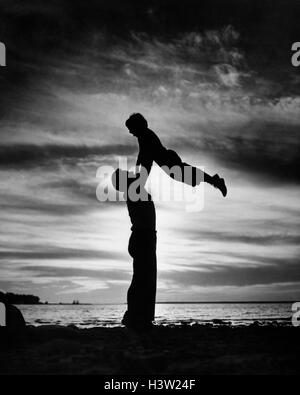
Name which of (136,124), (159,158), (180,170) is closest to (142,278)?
(180,170)

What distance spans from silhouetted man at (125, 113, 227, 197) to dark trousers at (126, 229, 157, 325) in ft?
4.92

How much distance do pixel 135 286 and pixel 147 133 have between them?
11.7ft

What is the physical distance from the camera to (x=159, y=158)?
33.9ft

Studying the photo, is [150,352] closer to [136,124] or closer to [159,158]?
[159,158]

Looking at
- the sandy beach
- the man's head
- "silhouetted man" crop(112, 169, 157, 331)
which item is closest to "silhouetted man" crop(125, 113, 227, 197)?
the man's head

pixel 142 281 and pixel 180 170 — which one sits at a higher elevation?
pixel 180 170

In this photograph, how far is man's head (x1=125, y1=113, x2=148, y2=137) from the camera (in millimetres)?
10492

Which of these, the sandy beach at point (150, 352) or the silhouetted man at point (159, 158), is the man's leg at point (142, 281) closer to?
the sandy beach at point (150, 352)

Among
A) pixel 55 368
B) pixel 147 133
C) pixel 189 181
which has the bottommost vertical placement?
pixel 55 368

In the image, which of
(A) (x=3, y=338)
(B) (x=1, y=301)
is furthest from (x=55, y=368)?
(B) (x=1, y=301)

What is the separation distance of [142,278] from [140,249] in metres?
0.68

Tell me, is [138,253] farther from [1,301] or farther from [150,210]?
[1,301]

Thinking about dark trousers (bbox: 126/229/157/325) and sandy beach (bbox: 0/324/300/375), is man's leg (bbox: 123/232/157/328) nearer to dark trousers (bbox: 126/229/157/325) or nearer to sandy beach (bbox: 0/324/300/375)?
dark trousers (bbox: 126/229/157/325)
